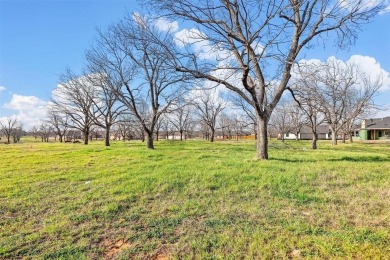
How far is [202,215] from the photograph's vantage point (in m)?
4.51

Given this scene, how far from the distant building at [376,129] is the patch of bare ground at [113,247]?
65.6m

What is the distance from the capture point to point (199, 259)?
312 centimetres

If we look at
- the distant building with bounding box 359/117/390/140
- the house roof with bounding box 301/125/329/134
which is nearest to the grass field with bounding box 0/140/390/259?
the distant building with bounding box 359/117/390/140

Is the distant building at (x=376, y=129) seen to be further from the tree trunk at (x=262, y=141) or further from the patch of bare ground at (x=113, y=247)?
the patch of bare ground at (x=113, y=247)

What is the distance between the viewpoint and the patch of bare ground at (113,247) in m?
3.33

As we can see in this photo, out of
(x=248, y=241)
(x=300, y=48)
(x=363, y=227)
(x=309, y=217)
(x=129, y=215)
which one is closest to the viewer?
(x=248, y=241)

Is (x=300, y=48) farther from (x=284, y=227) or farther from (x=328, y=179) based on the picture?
(x=284, y=227)

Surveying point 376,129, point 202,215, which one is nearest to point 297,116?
point 376,129

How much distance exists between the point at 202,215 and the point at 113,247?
1.58 m

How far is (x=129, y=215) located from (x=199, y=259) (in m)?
1.94

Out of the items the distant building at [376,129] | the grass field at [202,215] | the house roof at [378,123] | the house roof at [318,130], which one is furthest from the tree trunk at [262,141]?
the house roof at [318,130]

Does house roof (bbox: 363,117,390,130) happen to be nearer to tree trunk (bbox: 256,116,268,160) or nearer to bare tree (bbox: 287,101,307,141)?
bare tree (bbox: 287,101,307,141)

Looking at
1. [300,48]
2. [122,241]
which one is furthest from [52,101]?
[122,241]

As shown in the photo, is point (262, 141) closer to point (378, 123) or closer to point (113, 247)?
point (113, 247)
